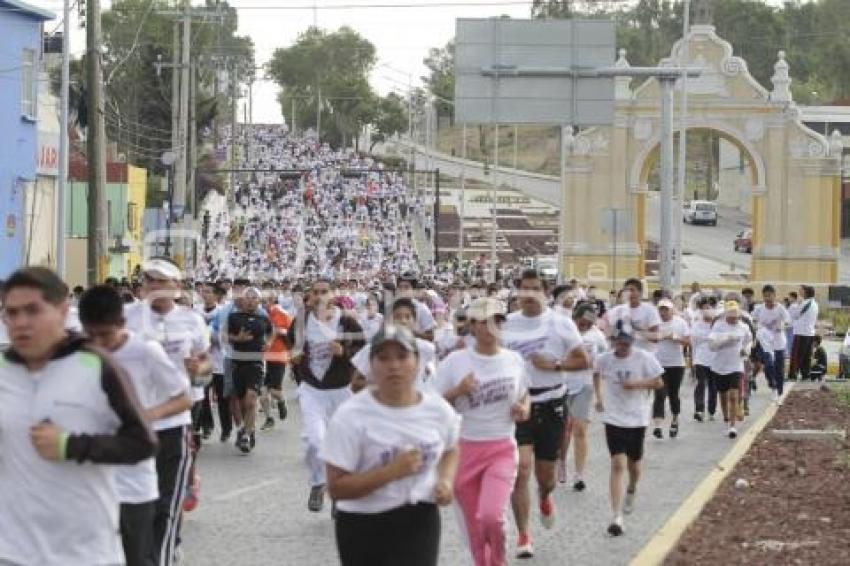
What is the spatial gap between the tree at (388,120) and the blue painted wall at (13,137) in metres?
108

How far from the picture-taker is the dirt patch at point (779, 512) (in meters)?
12.7

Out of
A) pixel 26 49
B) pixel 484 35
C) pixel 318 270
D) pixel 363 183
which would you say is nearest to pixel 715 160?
pixel 363 183

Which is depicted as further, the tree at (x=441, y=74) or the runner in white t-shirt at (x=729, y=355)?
the tree at (x=441, y=74)

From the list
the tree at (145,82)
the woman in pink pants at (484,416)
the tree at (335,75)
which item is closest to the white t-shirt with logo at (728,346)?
the woman in pink pants at (484,416)

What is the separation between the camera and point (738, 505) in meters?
15.7

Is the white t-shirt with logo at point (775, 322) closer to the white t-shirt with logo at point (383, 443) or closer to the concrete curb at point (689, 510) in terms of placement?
the concrete curb at point (689, 510)

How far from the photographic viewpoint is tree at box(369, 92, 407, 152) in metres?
153

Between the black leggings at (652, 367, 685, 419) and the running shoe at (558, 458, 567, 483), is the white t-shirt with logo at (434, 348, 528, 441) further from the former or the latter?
the black leggings at (652, 367, 685, 419)

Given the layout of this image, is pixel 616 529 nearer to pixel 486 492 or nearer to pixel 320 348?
pixel 486 492

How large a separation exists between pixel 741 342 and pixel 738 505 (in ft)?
27.1

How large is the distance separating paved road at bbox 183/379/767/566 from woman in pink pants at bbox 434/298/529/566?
1415 millimetres

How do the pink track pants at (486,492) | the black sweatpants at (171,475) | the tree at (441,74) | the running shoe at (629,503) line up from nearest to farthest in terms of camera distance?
the black sweatpants at (171,475)
the pink track pants at (486,492)
the running shoe at (629,503)
the tree at (441,74)

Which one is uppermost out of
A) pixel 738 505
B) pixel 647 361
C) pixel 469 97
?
pixel 469 97

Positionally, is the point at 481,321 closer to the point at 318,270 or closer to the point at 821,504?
the point at 821,504
